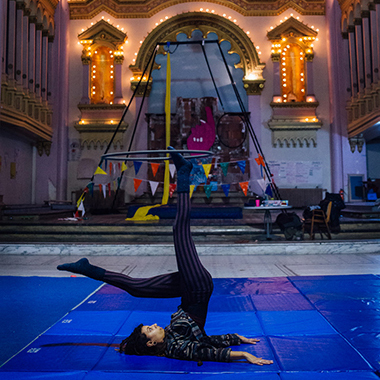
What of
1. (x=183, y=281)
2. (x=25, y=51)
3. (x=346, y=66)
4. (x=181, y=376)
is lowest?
(x=181, y=376)

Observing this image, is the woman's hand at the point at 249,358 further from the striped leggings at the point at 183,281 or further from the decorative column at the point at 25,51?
the decorative column at the point at 25,51

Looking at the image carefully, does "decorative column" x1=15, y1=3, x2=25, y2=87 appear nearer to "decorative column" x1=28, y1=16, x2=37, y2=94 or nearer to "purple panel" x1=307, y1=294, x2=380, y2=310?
"decorative column" x1=28, y1=16, x2=37, y2=94

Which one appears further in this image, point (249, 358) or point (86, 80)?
point (86, 80)

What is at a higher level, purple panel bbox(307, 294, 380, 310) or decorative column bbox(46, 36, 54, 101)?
decorative column bbox(46, 36, 54, 101)

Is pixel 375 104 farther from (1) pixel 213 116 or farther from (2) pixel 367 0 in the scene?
(1) pixel 213 116

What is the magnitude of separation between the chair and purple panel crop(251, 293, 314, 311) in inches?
151

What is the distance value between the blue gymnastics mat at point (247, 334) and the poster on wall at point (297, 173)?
9809mm

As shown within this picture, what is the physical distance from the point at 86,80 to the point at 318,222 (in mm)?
11568

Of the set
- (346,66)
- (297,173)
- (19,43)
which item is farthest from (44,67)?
(346,66)

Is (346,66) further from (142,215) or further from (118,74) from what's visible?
(142,215)

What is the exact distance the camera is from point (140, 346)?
7.82 ft

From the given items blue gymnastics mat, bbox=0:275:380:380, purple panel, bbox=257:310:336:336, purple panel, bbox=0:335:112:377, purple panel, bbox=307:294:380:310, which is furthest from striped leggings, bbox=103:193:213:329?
purple panel, bbox=307:294:380:310

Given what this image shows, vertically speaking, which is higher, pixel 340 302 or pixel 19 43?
pixel 19 43

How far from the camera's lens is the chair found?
743cm
